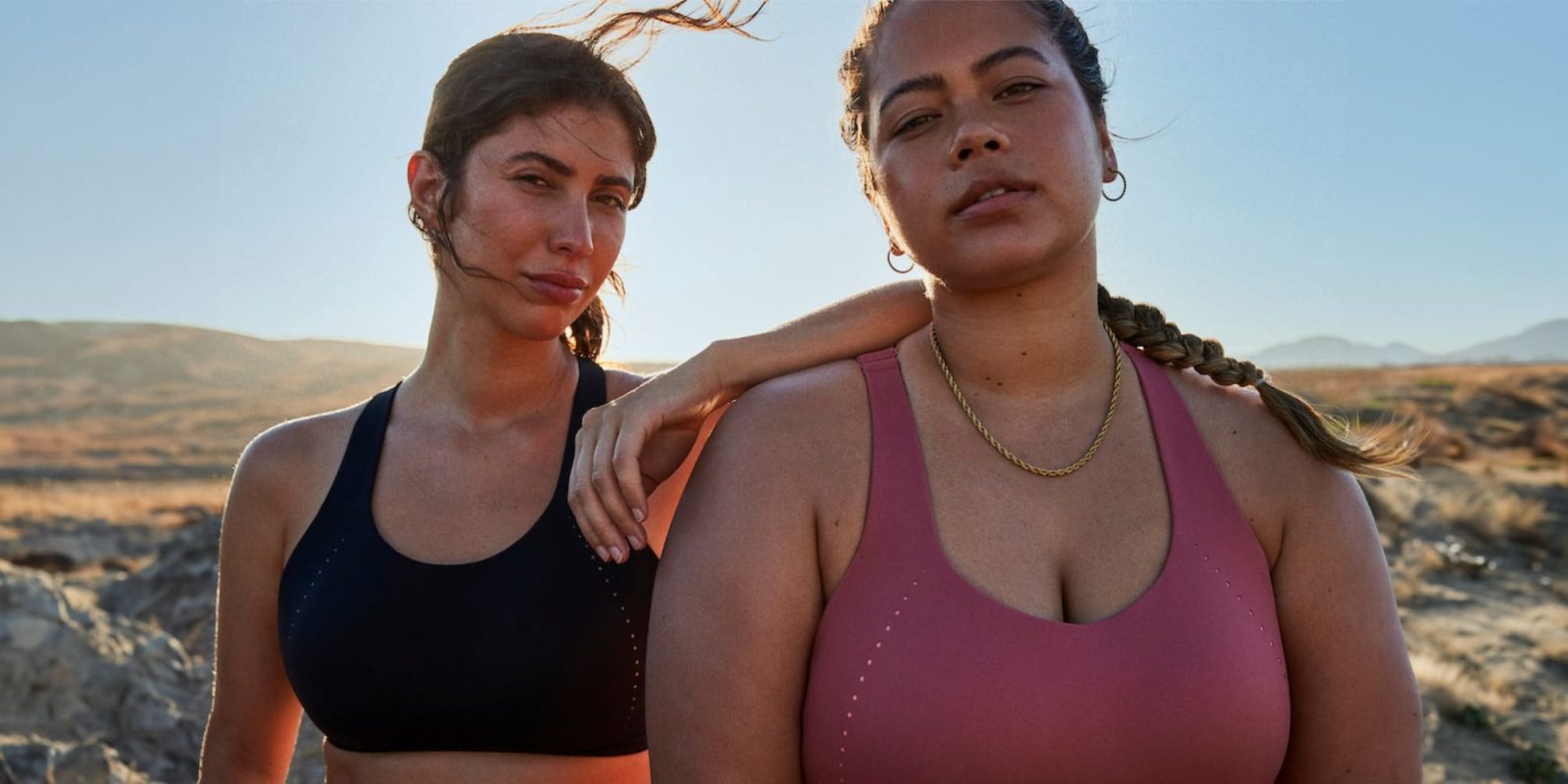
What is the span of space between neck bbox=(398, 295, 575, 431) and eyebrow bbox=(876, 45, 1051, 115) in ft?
3.72

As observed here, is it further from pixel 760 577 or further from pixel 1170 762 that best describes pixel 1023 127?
pixel 1170 762

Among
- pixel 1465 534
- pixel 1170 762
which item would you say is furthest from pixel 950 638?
pixel 1465 534

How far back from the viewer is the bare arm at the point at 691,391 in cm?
233

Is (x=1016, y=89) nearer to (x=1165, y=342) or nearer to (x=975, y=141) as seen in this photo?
(x=975, y=141)

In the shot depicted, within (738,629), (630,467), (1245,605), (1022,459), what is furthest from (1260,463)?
(630,467)

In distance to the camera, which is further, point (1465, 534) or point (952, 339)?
point (1465, 534)

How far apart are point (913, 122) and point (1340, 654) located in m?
1.28

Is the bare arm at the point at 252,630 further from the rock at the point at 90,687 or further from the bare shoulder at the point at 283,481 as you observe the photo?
the rock at the point at 90,687

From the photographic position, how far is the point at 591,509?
91.9 inches

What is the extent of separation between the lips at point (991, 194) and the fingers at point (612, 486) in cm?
77

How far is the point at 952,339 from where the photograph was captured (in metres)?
2.50

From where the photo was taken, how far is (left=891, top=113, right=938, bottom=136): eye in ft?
7.83

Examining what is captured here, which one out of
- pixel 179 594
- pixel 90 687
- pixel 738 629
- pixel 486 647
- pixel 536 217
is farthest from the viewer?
pixel 179 594

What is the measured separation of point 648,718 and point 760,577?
350mm
